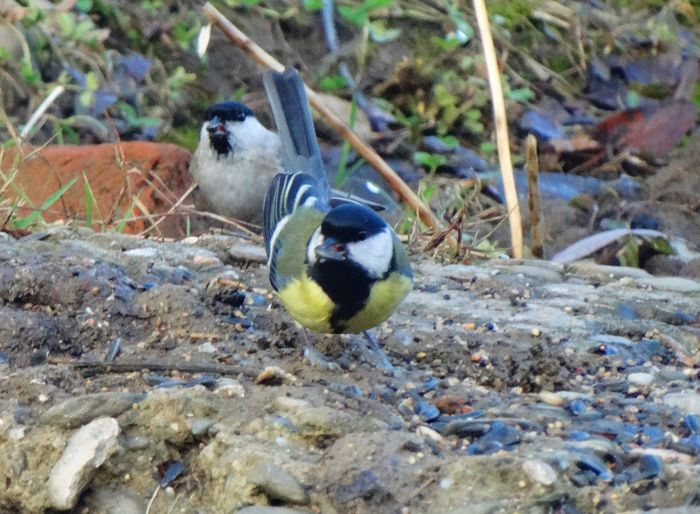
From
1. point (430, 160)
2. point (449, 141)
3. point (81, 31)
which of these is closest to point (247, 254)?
point (430, 160)

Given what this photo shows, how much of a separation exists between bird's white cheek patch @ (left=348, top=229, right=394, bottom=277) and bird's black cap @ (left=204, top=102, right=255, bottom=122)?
8.28 feet

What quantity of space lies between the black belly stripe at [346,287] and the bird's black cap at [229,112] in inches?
101

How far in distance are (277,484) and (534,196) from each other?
217 cm

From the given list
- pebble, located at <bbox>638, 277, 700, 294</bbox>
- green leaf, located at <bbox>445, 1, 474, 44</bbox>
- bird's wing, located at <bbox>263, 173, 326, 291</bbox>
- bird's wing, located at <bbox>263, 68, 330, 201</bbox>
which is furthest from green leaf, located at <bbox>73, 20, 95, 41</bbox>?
Answer: pebble, located at <bbox>638, 277, 700, 294</bbox>

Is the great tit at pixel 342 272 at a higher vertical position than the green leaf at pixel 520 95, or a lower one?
higher

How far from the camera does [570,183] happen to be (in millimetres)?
5809

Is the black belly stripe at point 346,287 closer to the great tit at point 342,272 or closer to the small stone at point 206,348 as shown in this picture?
the great tit at point 342,272

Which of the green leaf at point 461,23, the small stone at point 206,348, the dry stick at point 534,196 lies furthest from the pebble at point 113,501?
the green leaf at point 461,23

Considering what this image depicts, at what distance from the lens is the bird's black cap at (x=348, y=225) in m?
2.67

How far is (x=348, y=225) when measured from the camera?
105 inches

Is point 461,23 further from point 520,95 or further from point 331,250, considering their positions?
point 331,250

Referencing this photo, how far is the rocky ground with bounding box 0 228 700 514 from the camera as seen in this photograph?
2.20 metres

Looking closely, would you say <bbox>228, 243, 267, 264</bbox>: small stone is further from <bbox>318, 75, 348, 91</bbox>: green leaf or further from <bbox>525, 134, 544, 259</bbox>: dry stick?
<bbox>318, 75, 348, 91</bbox>: green leaf

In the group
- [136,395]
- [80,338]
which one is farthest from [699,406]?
[80,338]
